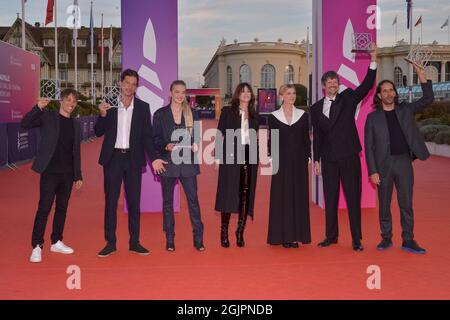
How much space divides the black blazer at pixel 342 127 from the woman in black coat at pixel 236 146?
2.68ft

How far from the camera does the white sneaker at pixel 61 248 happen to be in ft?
20.9

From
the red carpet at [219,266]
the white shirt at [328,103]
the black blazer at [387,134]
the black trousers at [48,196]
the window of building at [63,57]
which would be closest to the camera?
Answer: the red carpet at [219,266]

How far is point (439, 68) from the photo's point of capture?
102 metres

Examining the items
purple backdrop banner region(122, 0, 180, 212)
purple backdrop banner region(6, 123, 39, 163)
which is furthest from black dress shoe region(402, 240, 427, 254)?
purple backdrop banner region(6, 123, 39, 163)

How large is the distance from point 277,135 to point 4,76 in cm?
1321

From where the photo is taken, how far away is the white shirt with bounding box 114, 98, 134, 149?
6.17 metres

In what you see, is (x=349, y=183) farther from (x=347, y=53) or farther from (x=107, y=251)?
(x=347, y=53)

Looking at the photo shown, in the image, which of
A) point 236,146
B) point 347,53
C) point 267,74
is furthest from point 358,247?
point 267,74

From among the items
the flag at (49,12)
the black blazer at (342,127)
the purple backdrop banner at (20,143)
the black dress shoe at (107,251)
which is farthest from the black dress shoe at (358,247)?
the flag at (49,12)

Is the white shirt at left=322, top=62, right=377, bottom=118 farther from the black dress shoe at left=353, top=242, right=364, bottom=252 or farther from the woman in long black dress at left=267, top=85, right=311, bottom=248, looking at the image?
the black dress shoe at left=353, top=242, right=364, bottom=252

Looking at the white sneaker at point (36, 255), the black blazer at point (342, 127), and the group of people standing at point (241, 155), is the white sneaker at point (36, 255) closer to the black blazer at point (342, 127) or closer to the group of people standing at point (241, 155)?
the group of people standing at point (241, 155)

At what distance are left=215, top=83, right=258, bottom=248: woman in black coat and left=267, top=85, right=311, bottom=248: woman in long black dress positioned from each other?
0.92 feet

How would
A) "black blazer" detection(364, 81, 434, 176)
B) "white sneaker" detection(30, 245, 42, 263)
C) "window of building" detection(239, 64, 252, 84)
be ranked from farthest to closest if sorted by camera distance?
"window of building" detection(239, 64, 252, 84) < "black blazer" detection(364, 81, 434, 176) < "white sneaker" detection(30, 245, 42, 263)
